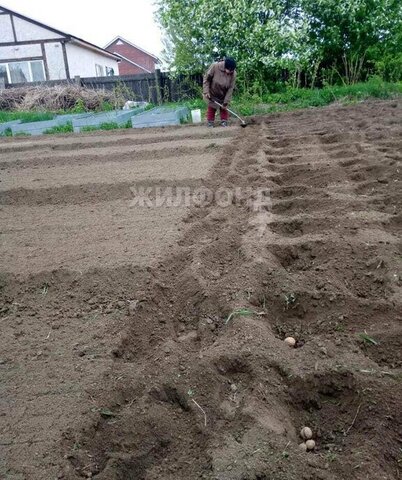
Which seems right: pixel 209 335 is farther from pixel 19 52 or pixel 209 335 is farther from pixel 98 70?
pixel 98 70

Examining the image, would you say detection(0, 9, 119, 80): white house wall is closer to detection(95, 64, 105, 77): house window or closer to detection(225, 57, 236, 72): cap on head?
detection(95, 64, 105, 77): house window

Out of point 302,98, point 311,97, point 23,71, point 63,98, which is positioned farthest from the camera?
point 23,71

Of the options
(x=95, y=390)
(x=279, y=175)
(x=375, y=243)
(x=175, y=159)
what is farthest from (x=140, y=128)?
(x=95, y=390)

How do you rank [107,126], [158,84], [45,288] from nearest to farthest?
[45,288], [107,126], [158,84]

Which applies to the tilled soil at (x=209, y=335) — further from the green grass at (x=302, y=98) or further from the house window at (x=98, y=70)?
the house window at (x=98, y=70)

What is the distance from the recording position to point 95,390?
1.91 m

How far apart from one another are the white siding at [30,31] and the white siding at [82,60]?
39.6 inches

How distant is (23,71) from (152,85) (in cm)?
1039

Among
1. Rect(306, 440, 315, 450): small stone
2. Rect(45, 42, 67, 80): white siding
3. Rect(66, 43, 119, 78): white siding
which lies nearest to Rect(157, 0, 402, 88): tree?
Rect(45, 42, 67, 80): white siding

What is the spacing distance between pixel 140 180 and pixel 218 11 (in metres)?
10.8

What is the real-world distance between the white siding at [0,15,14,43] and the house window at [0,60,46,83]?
1184 mm

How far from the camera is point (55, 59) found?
2227 cm

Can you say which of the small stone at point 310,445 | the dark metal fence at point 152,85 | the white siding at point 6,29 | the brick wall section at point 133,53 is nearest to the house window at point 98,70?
the white siding at point 6,29

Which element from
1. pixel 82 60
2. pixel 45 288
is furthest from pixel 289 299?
pixel 82 60
